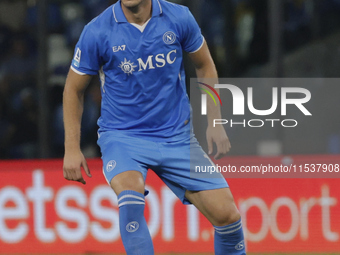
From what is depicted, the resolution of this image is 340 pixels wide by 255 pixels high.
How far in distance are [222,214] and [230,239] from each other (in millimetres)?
215

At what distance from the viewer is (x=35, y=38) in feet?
26.8

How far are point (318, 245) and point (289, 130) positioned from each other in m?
1.86

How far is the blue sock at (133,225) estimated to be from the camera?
4.01 meters

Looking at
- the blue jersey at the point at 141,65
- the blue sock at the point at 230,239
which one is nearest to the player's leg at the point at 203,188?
the blue sock at the point at 230,239

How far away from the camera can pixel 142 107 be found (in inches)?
169

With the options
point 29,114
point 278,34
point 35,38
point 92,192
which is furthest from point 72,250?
point 278,34

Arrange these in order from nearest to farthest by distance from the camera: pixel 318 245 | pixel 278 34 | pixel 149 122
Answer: pixel 149 122, pixel 318 245, pixel 278 34

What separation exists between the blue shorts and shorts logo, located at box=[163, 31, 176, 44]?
635 millimetres

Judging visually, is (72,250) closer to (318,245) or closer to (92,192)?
(92,192)

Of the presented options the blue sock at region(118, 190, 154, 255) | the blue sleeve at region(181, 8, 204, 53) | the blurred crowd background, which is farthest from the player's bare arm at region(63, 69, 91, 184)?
the blurred crowd background

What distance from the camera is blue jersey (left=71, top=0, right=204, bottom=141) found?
164 inches

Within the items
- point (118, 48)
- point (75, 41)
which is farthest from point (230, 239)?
point (75, 41)

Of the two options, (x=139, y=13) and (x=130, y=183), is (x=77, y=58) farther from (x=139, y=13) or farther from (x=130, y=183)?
(x=130, y=183)

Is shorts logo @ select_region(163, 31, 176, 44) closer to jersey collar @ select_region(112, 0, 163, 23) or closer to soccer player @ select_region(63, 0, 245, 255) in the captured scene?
soccer player @ select_region(63, 0, 245, 255)
